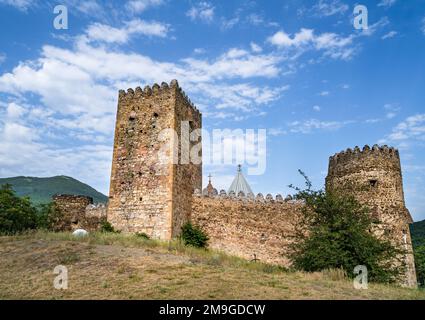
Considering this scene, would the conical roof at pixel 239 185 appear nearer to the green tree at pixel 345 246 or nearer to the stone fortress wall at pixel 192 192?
the stone fortress wall at pixel 192 192

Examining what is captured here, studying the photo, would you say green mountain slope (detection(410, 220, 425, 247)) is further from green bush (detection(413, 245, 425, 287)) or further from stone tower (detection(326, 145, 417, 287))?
stone tower (detection(326, 145, 417, 287))

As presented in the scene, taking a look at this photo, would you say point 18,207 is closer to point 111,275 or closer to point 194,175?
point 194,175

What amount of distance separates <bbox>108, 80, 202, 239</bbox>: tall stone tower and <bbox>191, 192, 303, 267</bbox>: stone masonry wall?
3.98ft

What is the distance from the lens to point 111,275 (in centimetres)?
1116

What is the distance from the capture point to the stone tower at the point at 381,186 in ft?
63.5

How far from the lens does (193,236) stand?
→ 19.4m

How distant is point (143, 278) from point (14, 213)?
1839cm

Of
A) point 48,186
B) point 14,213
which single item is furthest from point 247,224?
point 48,186

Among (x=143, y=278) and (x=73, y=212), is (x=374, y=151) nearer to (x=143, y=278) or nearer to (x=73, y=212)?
(x=143, y=278)

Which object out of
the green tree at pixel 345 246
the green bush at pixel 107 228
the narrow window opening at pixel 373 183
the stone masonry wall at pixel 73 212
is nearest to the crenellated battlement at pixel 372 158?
the narrow window opening at pixel 373 183

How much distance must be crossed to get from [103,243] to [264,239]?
9118mm

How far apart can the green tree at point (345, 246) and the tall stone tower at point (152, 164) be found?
637 centimetres
